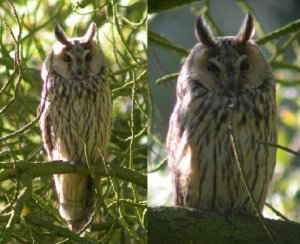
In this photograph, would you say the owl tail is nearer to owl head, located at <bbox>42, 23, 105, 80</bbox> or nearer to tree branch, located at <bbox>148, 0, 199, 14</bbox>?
owl head, located at <bbox>42, 23, 105, 80</bbox>

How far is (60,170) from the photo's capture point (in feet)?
7.52

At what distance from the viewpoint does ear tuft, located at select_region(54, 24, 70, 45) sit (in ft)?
7.96

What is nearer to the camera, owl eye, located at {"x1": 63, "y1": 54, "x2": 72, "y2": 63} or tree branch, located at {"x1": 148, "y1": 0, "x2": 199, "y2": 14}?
tree branch, located at {"x1": 148, "y1": 0, "x2": 199, "y2": 14}

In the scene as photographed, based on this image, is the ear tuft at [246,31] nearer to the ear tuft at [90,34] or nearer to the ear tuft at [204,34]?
the ear tuft at [204,34]

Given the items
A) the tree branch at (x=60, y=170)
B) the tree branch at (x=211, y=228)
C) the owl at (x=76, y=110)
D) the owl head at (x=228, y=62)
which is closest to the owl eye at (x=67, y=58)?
the owl at (x=76, y=110)

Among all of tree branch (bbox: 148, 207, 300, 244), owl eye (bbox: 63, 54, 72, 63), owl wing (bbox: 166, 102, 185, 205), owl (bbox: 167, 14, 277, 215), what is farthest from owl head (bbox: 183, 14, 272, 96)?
owl eye (bbox: 63, 54, 72, 63)

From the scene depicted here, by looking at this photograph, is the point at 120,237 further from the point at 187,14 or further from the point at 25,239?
the point at 187,14

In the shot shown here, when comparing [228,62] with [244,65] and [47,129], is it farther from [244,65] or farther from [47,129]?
[47,129]

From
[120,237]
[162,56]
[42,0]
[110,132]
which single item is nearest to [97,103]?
[110,132]

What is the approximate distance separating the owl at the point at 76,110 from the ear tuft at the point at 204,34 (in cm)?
42

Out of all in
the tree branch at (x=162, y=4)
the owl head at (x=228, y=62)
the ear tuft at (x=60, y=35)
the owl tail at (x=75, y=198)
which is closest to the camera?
the owl head at (x=228, y=62)

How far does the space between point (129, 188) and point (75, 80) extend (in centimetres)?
38

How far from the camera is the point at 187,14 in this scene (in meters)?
2.26

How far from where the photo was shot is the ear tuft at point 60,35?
Answer: 7.96 ft
